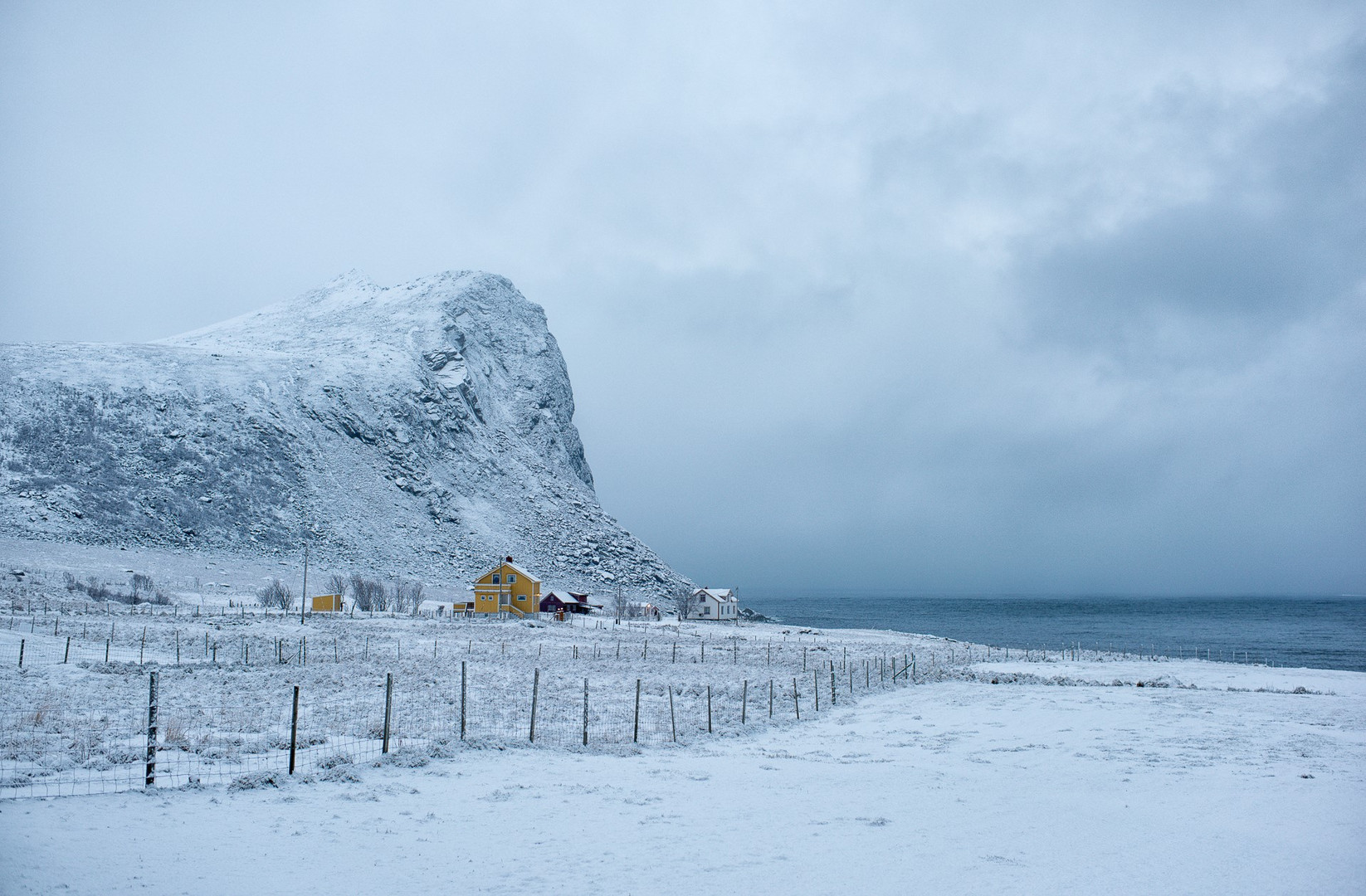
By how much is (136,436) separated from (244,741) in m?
93.4

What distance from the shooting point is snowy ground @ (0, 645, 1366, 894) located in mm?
10617

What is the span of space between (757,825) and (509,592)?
68.6 metres

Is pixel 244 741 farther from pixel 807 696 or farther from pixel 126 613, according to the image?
pixel 126 613

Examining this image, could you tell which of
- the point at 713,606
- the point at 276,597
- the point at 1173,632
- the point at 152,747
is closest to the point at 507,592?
the point at 276,597

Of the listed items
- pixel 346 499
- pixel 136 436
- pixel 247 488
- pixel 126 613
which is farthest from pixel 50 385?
pixel 126 613

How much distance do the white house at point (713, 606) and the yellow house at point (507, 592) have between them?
22836 millimetres

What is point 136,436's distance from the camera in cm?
9244

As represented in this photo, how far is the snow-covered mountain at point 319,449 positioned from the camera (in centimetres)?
8562

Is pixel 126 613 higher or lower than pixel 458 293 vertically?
lower

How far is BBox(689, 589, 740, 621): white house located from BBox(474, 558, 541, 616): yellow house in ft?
74.9

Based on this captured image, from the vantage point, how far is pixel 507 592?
78.6 m

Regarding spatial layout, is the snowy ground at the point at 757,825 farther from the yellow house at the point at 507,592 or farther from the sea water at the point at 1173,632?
the yellow house at the point at 507,592

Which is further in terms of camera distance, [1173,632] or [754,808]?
[1173,632]

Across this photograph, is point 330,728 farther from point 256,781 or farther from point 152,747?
point 152,747
